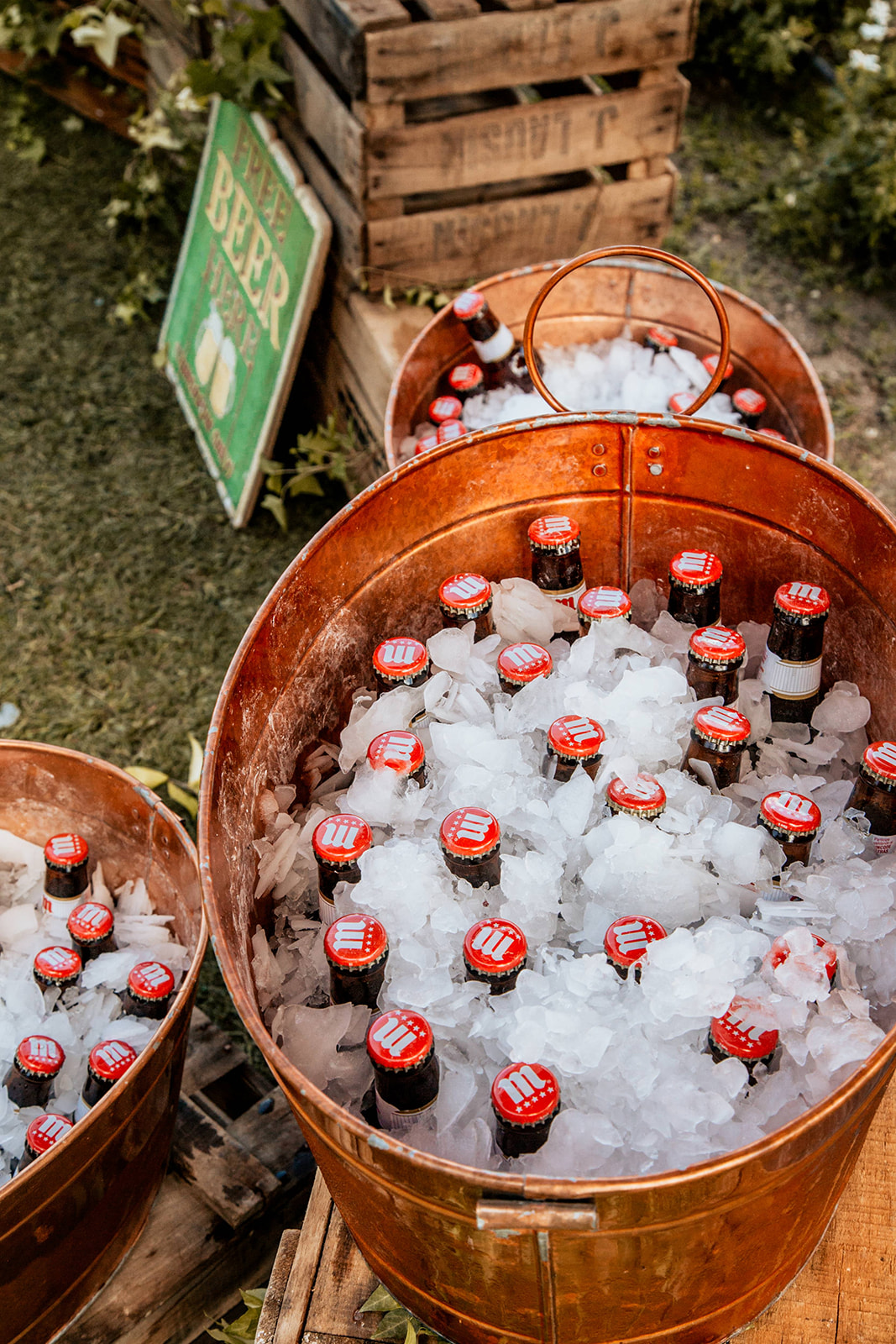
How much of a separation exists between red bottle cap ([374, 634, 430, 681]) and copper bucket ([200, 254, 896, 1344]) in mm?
97

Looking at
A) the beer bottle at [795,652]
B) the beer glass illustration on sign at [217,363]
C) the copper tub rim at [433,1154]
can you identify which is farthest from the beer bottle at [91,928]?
the beer glass illustration on sign at [217,363]

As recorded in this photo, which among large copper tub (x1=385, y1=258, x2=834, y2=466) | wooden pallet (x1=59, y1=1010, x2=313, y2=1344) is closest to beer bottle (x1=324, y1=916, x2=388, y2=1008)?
wooden pallet (x1=59, y1=1010, x2=313, y2=1344)

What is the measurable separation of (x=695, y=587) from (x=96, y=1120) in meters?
1.20

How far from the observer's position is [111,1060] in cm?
177

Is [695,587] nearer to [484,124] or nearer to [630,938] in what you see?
[630,938]

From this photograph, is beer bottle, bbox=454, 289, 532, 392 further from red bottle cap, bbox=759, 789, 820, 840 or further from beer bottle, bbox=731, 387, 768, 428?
red bottle cap, bbox=759, 789, 820, 840

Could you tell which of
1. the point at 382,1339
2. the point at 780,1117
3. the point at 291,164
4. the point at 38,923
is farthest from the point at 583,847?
the point at 291,164

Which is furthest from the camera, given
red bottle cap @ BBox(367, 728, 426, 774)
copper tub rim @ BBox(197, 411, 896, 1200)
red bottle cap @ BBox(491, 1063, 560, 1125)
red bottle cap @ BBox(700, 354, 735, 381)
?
red bottle cap @ BBox(700, 354, 735, 381)

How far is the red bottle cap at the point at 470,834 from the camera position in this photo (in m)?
1.40

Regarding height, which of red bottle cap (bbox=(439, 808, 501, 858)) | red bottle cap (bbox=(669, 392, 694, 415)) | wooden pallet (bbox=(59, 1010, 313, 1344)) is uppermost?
red bottle cap (bbox=(669, 392, 694, 415))

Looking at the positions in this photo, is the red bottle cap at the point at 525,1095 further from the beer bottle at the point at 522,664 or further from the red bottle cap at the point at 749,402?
the red bottle cap at the point at 749,402

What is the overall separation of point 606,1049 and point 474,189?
99.8 inches

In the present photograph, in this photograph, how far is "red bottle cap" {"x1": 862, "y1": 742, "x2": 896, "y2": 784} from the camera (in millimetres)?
1464

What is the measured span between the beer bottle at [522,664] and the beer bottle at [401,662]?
0.41 ft
